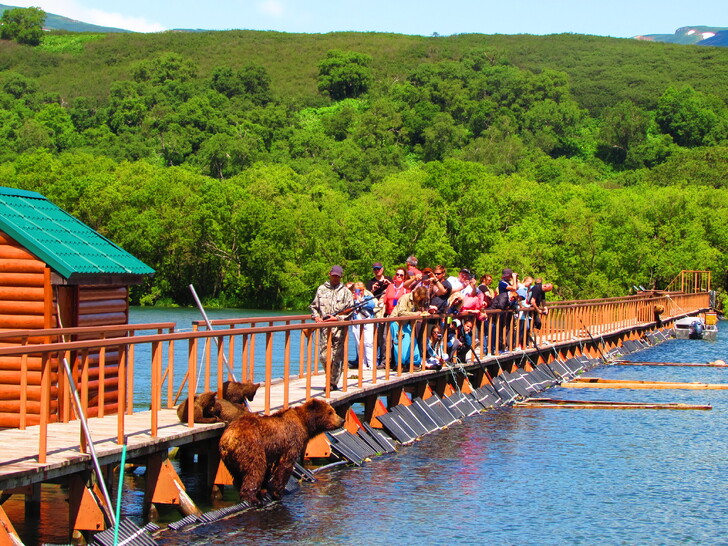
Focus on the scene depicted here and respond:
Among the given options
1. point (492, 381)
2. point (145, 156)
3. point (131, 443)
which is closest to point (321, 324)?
point (131, 443)

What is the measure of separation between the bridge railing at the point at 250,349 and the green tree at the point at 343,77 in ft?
446

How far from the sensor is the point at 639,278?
67.9 metres

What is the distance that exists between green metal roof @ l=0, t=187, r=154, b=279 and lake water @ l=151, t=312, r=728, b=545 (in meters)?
3.25

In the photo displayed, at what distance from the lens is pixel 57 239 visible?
47.8 feet

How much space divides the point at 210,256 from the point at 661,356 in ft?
118

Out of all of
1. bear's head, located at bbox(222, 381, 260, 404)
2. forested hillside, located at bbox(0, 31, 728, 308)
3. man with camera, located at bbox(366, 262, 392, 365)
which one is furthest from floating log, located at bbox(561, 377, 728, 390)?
forested hillside, located at bbox(0, 31, 728, 308)

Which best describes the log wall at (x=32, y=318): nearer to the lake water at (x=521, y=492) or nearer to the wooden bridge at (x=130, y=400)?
the wooden bridge at (x=130, y=400)

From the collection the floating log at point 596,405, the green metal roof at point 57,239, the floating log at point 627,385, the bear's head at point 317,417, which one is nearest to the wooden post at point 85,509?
the bear's head at point 317,417

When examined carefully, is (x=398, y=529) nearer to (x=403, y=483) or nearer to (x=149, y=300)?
(x=403, y=483)

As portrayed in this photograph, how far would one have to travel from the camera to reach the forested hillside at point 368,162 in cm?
6881

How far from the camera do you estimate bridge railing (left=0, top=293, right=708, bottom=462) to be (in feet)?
39.0

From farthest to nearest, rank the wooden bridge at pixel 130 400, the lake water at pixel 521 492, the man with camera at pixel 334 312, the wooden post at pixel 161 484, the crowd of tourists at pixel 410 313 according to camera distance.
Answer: the crowd of tourists at pixel 410 313
the man with camera at pixel 334 312
the lake water at pixel 521 492
the wooden post at pixel 161 484
the wooden bridge at pixel 130 400

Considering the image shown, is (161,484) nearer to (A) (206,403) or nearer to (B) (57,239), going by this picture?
(A) (206,403)

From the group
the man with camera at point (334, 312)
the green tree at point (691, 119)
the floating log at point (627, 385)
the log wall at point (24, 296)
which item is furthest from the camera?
the green tree at point (691, 119)
